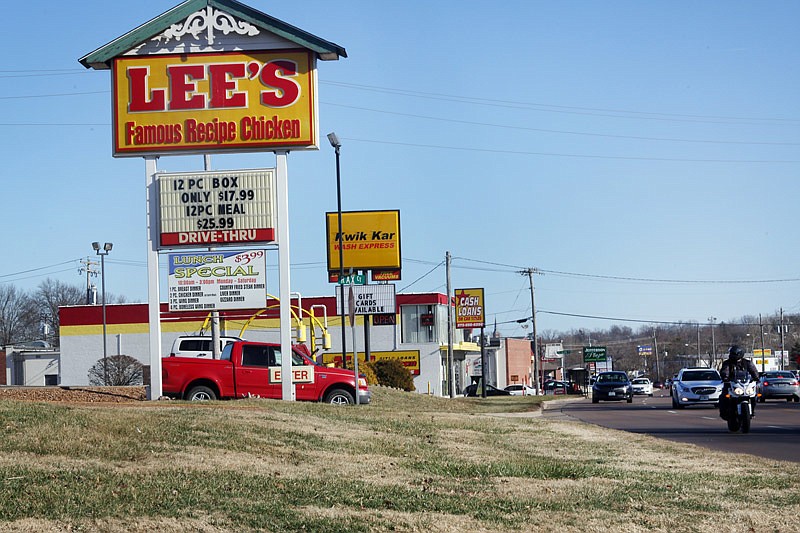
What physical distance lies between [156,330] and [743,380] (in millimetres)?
13291

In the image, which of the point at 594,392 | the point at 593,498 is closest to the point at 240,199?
the point at 593,498

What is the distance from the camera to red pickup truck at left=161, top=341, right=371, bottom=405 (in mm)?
24484

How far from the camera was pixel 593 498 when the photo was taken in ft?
32.9

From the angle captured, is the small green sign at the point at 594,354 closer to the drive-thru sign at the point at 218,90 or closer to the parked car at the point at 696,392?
the parked car at the point at 696,392

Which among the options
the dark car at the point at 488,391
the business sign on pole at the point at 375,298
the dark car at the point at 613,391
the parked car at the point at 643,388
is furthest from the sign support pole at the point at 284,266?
the dark car at the point at 488,391

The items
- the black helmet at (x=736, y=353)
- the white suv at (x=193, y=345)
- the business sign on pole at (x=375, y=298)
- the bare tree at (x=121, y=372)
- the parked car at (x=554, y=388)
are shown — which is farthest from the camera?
the parked car at (x=554, y=388)

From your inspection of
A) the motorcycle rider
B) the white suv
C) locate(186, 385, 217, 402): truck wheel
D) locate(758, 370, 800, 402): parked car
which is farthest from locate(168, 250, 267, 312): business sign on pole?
locate(758, 370, 800, 402): parked car

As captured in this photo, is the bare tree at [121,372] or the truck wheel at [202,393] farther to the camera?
the bare tree at [121,372]

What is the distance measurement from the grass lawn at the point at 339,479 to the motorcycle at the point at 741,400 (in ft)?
14.6

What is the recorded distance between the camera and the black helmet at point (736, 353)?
20.2m

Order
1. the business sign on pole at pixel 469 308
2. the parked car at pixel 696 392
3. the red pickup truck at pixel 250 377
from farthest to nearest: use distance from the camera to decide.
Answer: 1. the business sign on pole at pixel 469 308
2. the parked car at pixel 696 392
3. the red pickup truck at pixel 250 377

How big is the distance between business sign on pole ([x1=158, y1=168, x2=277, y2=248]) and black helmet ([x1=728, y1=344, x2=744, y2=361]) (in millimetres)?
10747

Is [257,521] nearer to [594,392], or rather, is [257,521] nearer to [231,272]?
[231,272]

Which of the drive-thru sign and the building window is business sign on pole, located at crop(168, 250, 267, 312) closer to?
the drive-thru sign
